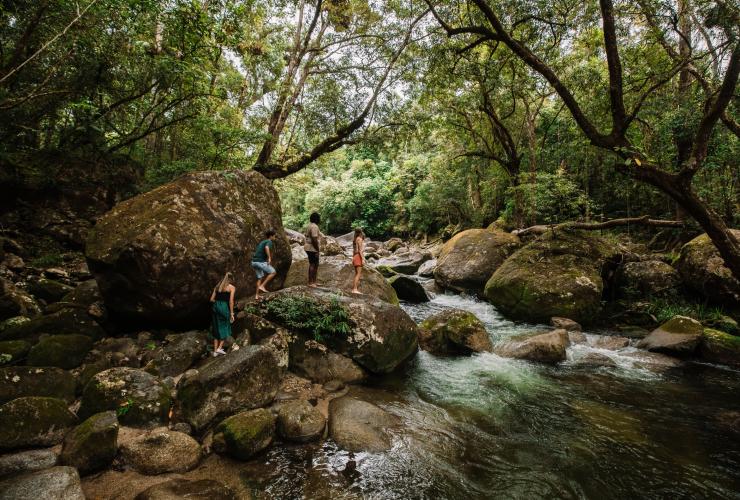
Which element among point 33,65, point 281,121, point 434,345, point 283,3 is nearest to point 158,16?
point 33,65

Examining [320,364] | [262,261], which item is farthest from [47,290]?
[320,364]

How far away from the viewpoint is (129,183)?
36.2 feet

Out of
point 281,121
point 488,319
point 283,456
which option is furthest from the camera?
point 281,121

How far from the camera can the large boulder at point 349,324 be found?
242 inches

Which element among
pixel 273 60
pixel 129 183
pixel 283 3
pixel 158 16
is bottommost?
pixel 129 183

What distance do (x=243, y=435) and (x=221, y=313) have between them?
93.8 inches

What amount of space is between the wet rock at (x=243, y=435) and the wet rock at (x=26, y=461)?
1.52 meters

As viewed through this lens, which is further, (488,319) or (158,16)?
(488,319)

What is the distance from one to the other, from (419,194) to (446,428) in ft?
78.5

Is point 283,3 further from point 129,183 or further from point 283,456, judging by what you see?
point 283,456

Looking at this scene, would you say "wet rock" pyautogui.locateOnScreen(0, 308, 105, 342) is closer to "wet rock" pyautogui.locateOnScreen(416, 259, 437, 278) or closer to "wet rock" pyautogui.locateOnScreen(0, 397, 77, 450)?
"wet rock" pyautogui.locateOnScreen(0, 397, 77, 450)

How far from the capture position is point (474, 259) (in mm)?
13586

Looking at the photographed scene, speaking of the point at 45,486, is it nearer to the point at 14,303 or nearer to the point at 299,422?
the point at 299,422

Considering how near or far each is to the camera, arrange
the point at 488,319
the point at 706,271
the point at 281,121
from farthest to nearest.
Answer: the point at 281,121 < the point at 488,319 < the point at 706,271
